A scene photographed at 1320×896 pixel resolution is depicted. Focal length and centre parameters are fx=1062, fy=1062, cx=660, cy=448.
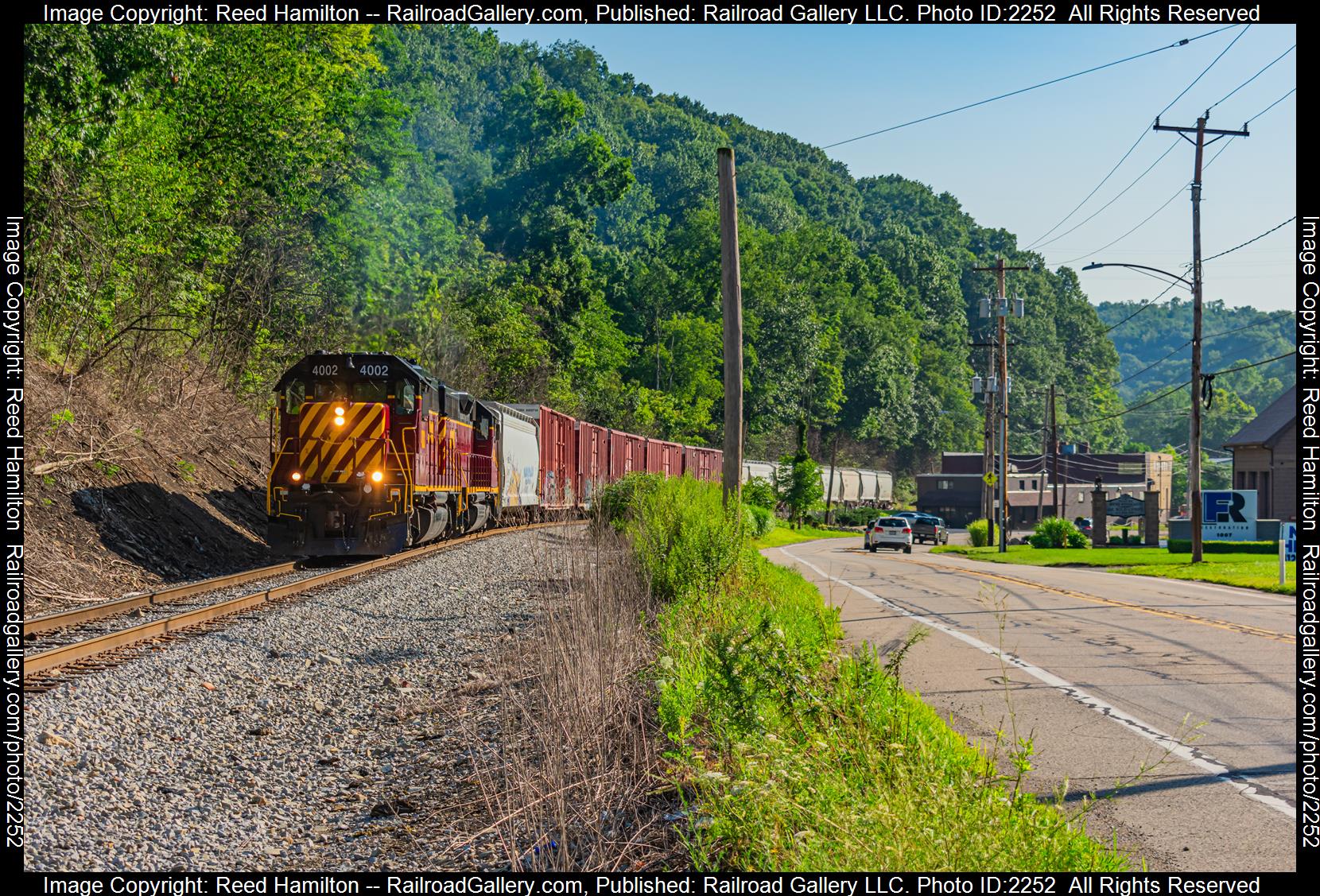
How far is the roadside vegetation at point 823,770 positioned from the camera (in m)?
4.16

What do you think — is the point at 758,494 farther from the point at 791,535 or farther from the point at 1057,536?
the point at 1057,536

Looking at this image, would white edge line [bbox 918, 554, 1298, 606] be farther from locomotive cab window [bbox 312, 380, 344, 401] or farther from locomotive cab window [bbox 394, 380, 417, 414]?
locomotive cab window [bbox 312, 380, 344, 401]

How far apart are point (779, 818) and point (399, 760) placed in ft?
12.0

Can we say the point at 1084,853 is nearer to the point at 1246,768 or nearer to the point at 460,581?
the point at 1246,768

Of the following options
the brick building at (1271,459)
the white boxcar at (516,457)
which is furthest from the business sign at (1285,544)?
the brick building at (1271,459)

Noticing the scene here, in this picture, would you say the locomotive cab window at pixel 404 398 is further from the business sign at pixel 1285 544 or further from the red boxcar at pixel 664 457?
the red boxcar at pixel 664 457

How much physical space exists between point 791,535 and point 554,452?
80.9 feet

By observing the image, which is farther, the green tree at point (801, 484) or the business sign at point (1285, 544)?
the green tree at point (801, 484)

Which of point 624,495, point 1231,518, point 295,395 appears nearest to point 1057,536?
point 1231,518

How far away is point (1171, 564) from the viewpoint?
32469mm

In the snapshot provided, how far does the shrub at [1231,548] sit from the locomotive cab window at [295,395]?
31.9m

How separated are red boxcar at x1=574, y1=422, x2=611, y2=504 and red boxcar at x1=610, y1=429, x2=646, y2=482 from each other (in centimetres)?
47
